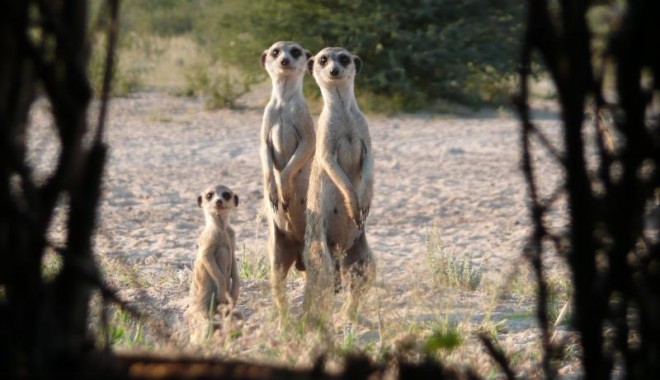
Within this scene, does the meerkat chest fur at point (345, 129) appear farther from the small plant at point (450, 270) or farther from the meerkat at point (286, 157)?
the small plant at point (450, 270)

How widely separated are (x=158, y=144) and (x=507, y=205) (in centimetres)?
473

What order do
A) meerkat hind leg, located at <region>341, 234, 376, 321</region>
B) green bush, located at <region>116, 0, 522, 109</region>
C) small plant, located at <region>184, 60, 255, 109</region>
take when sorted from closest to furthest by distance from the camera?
meerkat hind leg, located at <region>341, 234, 376, 321</region> < green bush, located at <region>116, 0, 522, 109</region> < small plant, located at <region>184, 60, 255, 109</region>

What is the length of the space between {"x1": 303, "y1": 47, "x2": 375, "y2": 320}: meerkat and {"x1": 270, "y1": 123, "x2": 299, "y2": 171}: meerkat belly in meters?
0.16

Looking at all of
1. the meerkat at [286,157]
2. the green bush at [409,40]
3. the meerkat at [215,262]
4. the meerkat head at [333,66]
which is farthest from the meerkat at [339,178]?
the green bush at [409,40]

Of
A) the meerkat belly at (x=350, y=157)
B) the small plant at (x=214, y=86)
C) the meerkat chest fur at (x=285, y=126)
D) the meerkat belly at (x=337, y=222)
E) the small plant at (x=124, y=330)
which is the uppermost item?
the small plant at (x=214, y=86)

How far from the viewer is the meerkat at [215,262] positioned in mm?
5492

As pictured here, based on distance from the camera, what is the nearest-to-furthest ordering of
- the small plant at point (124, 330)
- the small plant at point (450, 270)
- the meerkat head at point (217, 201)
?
the small plant at point (124, 330) < the meerkat head at point (217, 201) < the small plant at point (450, 270)

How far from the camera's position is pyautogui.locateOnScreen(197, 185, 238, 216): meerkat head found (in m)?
5.84

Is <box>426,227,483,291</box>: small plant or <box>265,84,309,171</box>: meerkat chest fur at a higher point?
<box>265,84,309,171</box>: meerkat chest fur

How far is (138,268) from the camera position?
6504mm

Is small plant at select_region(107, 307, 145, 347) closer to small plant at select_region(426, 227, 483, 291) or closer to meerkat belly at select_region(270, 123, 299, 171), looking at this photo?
meerkat belly at select_region(270, 123, 299, 171)

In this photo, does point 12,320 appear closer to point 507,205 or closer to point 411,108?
point 507,205

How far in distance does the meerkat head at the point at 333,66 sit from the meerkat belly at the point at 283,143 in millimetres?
326

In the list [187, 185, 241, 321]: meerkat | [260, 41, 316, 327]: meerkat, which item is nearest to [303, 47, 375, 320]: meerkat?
[260, 41, 316, 327]: meerkat
